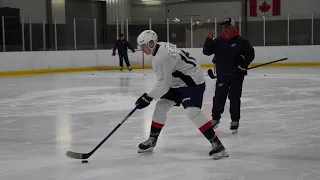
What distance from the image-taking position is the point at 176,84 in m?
4.04

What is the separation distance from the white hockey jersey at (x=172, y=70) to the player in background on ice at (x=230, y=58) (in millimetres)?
1048

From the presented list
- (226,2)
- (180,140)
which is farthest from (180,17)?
(180,140)

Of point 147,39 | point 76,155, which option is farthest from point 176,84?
point 76,155

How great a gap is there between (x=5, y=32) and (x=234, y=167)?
13625 millimetres

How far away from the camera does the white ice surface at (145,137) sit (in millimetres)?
3621

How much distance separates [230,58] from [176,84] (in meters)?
1.17

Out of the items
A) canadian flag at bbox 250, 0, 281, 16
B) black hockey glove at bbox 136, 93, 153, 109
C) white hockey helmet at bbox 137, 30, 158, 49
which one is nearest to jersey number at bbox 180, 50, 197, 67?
white hockey helmet at bbox 137, 30, 158, 49

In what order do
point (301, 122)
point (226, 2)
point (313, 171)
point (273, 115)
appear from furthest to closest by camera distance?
point (226, 2) → point (273, 115) → point (301, 122) → point (313, 171)

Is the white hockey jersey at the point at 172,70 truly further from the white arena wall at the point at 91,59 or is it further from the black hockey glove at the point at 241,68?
the white arena wall at the point at 91,59

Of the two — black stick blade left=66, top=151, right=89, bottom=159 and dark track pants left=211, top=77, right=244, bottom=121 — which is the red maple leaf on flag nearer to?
dark track pants left=211, top=77, right=244, bottom=121

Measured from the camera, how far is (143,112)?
686cm

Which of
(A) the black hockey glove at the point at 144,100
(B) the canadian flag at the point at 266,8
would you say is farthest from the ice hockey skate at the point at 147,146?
(B) the canadian flag at the point at 266,8

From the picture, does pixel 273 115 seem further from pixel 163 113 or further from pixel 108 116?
pixel 163 113

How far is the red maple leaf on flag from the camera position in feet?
71.6
